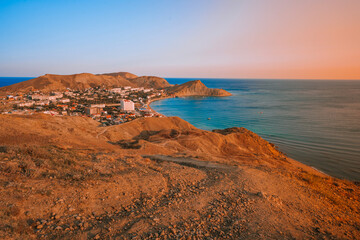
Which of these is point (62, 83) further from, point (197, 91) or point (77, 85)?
point (197, 91)

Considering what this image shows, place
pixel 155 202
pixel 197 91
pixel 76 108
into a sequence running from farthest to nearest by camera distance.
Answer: pixel 197 91
pixel 76 108
pixel 155 202

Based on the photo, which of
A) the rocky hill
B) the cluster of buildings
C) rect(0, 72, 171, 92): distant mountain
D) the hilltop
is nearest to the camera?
the rocky hill

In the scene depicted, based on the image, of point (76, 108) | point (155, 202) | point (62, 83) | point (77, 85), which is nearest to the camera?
point (155, 202)

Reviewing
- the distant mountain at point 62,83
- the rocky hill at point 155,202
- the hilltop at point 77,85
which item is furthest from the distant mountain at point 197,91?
the rocky hill at point 155,202

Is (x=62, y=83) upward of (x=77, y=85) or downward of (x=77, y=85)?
upward

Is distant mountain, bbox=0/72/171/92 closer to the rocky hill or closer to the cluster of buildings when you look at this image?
the cluster of buildings

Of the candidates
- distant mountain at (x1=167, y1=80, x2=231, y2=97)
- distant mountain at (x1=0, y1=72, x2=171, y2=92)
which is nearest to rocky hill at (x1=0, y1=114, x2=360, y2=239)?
distant mountain at (x1=0, y1=72, x2=171, y2=92)

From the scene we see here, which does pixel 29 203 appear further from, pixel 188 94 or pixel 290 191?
pixel 188 94

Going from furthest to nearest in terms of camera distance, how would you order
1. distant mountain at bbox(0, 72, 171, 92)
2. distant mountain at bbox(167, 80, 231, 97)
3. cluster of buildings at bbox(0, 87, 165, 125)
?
1. distant mountain at bbox(167, 80, 231, 97)
2. distant mountain at bbox(0, 72, 171, 92)
3. cluster of buildings at bbox(0, 87, 165, 125)

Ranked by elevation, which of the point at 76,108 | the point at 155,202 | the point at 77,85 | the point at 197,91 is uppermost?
the point at 77,85

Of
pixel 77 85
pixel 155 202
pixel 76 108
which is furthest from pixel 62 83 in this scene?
pixel 155 202

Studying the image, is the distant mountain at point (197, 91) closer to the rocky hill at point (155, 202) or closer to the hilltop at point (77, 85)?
the hilltop at point (77, 85)
